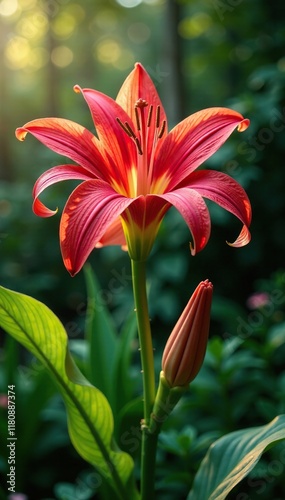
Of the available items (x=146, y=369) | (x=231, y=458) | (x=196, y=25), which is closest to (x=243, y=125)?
(x=146, y=369)

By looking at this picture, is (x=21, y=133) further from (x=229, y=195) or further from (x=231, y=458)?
(x=231, y=458)

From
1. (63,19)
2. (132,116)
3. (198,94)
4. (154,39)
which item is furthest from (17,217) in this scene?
(154,39)

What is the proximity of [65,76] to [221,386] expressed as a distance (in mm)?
11229

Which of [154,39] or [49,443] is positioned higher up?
[154,39]

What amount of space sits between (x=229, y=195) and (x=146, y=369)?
0.97 ft

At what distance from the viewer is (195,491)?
955mm

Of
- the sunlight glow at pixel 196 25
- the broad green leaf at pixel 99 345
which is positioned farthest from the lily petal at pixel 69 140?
the sunlight glow at pixel 196 25

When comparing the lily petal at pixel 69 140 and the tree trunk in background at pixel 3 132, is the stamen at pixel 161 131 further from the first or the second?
the tree trunk in background at pixel 3 132

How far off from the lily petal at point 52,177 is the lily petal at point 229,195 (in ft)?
0.51

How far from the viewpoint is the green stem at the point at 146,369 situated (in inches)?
32.4

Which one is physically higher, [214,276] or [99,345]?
[99,345]

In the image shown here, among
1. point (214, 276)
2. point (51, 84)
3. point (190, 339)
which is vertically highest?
point (51, 84)

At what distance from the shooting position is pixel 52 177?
75 cm

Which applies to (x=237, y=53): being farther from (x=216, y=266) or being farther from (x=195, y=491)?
(x=195, y=491)
